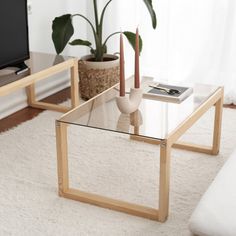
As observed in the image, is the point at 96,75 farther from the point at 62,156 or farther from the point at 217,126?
the point at 62,156

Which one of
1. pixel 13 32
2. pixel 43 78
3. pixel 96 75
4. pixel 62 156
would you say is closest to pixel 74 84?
pixel 96 75

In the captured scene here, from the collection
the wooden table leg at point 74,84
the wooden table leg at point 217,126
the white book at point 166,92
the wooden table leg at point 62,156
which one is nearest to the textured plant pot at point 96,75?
the wooden table leg at point 74,84

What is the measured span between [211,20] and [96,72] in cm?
94

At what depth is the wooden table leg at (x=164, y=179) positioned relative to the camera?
7.11 ft

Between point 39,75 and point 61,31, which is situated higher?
point 61,31

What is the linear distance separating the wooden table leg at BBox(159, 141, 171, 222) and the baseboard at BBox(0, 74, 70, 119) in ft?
5.42

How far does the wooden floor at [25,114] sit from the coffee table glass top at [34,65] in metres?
0.41

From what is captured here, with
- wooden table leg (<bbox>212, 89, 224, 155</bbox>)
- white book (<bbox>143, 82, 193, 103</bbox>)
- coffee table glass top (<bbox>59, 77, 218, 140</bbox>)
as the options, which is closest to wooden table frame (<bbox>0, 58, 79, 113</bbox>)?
coffee table glass top (<bbox>59, 77, 218, 140</bbox>)

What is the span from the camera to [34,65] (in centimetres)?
325

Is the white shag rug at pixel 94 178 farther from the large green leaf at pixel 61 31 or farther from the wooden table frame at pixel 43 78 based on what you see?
the large green leaf at pixel 61 31

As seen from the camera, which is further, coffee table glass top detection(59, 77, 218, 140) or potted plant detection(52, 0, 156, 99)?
potted plant detection(52, 0, 156, 99)

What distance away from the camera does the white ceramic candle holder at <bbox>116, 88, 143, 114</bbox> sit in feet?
8.14

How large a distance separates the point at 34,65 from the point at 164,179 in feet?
4.62

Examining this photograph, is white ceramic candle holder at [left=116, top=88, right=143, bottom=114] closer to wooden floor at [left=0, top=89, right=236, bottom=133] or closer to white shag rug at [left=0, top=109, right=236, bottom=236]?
white shag rug at [left=0, top=109, right=236, bottom=236]
